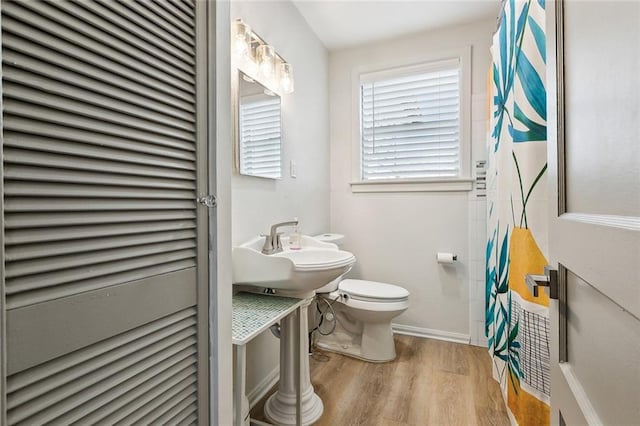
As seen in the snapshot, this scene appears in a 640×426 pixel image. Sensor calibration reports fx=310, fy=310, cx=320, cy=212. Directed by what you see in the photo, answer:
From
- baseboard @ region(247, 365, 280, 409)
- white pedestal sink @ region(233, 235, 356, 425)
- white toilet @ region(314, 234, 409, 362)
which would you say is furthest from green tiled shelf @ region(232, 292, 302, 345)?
white toilet @ region(314, 234, 409, 362)

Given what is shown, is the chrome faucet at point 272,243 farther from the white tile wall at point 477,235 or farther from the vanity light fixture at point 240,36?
the white tile wall at point 477,235

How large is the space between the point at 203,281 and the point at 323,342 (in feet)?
5.66

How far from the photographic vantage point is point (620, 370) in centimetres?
43

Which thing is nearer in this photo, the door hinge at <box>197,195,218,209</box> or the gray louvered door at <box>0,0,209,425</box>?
the gray louvered door at <box>0,0,209,425</box>

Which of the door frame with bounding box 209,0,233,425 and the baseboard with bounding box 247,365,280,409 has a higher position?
the door frame with bounding box 209,0,233,425

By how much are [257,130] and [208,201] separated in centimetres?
102

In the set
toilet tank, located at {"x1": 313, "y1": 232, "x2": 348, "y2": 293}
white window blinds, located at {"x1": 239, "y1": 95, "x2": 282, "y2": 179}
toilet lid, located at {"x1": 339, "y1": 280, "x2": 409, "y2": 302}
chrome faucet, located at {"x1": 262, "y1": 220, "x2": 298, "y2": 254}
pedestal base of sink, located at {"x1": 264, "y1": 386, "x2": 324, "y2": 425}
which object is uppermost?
white window blinds, located at {"x1": 239, "y1": 95, "x2": 282, "y2": 179}

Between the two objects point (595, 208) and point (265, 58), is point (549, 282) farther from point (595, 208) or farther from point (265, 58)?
point (265, 58)

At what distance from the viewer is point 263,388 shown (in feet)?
5.84

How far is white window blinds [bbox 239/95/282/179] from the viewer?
5.38 ft

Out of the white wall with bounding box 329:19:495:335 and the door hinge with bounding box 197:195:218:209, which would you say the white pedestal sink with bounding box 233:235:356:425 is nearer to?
the door hinge with bounding box 197:195:218:209

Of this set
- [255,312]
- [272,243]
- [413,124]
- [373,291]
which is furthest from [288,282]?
[413,124]

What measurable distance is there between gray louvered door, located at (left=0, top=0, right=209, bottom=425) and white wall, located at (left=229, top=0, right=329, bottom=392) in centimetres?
81

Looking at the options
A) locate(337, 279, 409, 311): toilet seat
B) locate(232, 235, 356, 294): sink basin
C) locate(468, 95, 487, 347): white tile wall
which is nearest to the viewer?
locate(232, 235, 356, 294): sink basin
